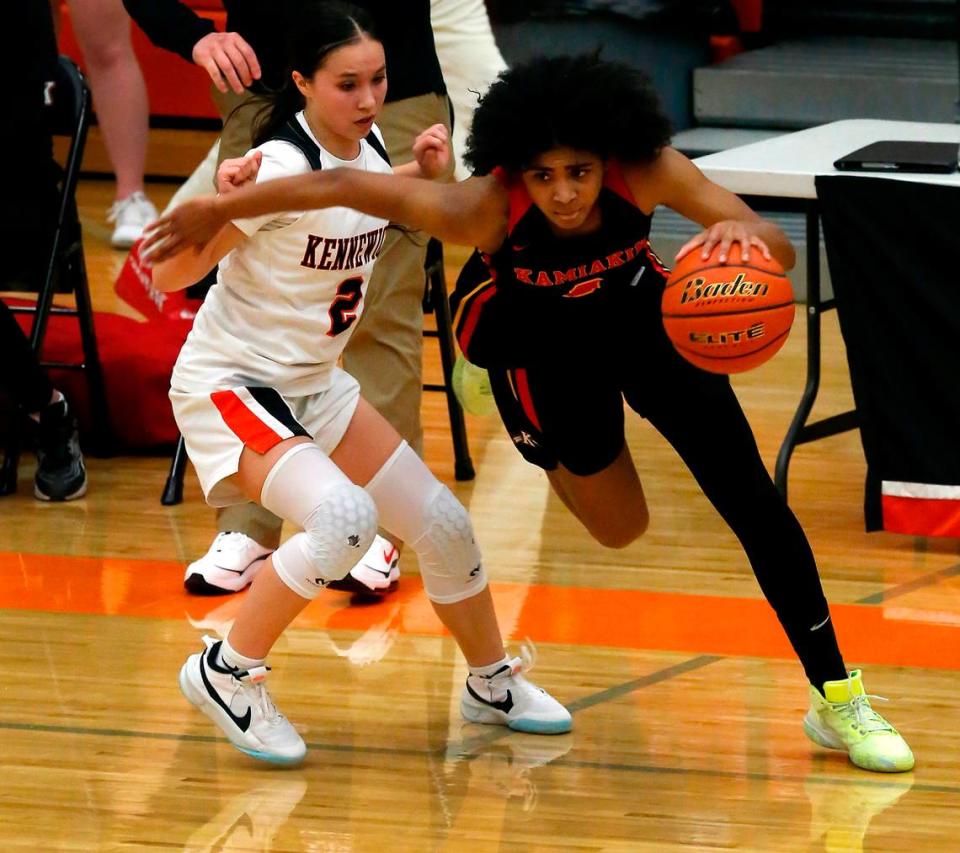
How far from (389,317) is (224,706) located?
1.50 m

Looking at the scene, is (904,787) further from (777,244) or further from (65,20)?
(65,20)

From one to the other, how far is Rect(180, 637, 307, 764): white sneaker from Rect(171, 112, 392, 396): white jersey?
0.58m

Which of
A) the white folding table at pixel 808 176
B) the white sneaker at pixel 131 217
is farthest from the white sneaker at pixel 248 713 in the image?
the white sneaker at pixel 131 217

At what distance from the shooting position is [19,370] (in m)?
5.12

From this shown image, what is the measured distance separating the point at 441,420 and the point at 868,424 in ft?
5.81

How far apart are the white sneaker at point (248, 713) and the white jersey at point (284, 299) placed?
0.58 meters

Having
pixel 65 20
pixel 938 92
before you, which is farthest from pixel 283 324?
pixel 65 20

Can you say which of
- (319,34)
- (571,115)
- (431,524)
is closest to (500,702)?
(431,524)

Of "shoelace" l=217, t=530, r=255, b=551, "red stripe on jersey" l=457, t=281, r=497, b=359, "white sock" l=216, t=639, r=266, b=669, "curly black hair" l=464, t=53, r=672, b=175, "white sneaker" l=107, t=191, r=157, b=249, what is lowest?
"white sneaker" l=107, t=191, r=157, b=249

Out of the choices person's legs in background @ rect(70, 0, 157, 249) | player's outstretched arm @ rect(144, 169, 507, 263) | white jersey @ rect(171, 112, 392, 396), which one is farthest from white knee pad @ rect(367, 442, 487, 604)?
person's legs in background @ rect(70, 0, 157, 249)

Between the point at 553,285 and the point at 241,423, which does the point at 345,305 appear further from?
the point at 553,285

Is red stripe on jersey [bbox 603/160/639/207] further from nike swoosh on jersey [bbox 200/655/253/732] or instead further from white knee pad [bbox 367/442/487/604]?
nike swoosh on jersey [bbox 200/655/253/732]

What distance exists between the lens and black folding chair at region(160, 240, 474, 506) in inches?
206

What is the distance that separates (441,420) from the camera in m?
6.12
